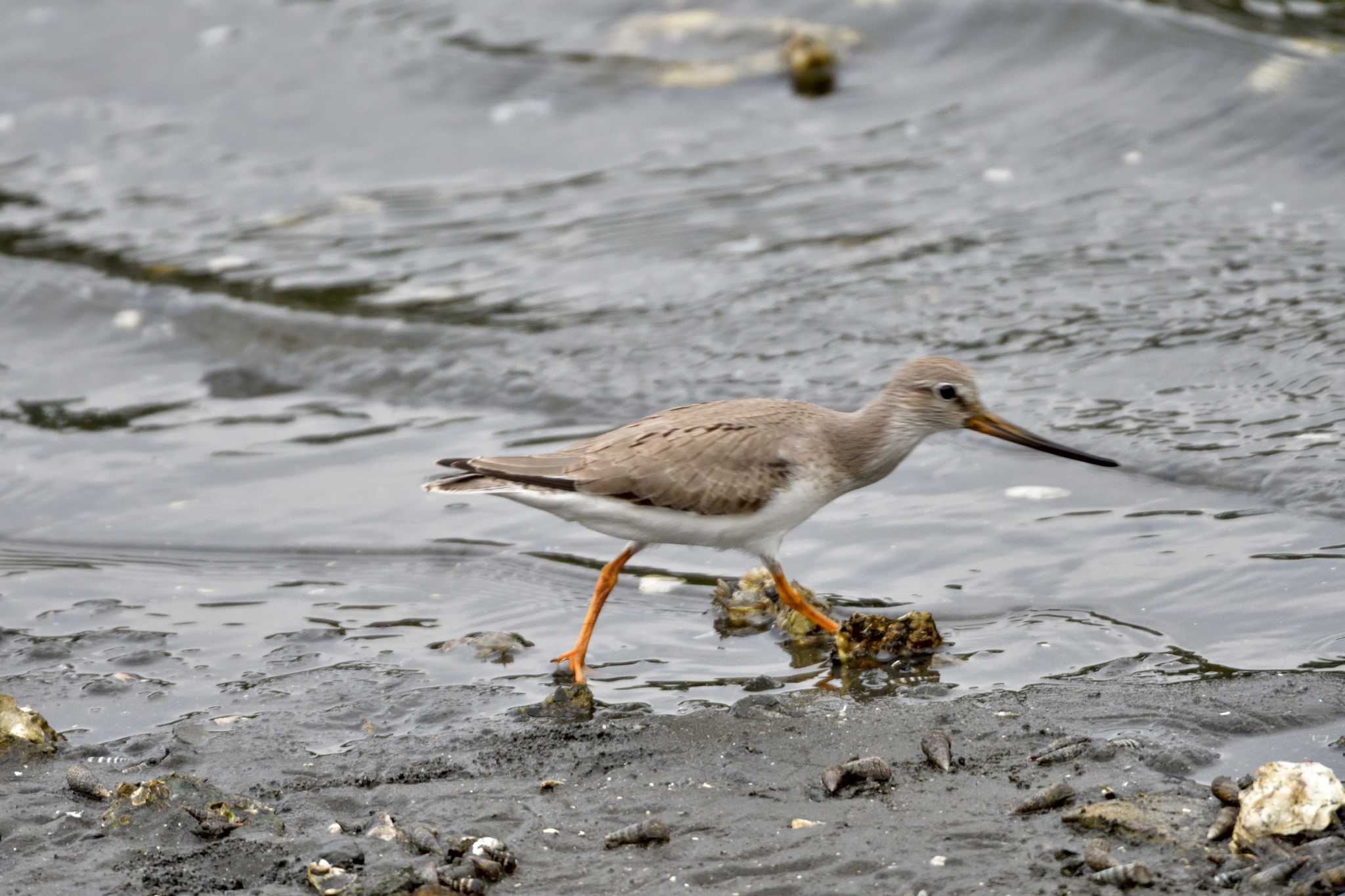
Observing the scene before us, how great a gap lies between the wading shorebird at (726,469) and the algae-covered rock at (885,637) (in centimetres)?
11

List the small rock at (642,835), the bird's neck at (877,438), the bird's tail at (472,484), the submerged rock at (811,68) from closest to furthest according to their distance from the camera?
the small rock at (642,835) → the bird's tail at (472,484) → the bird's neck at (877,438) → the submerged rock at (811,68)

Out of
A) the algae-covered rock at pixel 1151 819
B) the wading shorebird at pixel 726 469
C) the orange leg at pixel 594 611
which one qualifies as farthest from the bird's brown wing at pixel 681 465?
the algae-covered rock at pixel 1151 819

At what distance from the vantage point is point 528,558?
6953mm

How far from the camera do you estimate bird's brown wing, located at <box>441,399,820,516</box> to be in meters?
5.76

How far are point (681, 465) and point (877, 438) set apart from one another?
0.87m

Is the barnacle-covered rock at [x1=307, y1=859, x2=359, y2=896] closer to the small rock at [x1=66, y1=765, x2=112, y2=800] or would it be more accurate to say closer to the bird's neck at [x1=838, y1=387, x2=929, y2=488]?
the small rock at [x1=66, y1=765, x2=112, y2=800]

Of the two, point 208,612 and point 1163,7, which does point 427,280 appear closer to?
point 208,612

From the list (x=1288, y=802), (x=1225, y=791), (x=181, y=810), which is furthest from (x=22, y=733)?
(x=1288, y=802)

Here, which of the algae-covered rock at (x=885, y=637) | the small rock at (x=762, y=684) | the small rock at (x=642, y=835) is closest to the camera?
the small rock at (x=642, y=835)

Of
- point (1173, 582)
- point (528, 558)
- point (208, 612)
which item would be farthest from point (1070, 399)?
point (208, 612)

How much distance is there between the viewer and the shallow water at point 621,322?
20.0ft

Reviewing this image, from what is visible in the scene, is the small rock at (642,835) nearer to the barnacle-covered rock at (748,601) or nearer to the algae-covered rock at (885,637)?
the algae-covered rock at (885,637)

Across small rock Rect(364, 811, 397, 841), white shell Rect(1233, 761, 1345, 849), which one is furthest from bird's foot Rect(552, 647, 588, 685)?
white shell Rect(1233, 761, 1345, 849)

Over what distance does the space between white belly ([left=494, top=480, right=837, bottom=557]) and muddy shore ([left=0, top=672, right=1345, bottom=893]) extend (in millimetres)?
647
